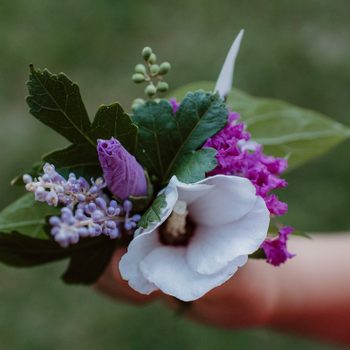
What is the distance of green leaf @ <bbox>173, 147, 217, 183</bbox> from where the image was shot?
0.54 metres

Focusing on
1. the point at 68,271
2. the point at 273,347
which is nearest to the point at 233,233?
the point at 68,271

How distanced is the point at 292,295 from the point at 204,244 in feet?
1.60

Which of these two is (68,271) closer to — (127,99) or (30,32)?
(127,99)

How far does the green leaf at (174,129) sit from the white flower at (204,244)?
0.04 meters

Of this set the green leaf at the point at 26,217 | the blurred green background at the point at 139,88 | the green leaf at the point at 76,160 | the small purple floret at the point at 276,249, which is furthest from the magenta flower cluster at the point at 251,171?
the blurred green background at the point at 139,88

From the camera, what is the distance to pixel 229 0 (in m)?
2.18

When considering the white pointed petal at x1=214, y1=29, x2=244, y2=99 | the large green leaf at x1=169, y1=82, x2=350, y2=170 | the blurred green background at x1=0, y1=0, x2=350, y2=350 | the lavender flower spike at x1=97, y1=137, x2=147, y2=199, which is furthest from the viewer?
the blurred green background at x1=0, y1=0, x2=350, y2=350

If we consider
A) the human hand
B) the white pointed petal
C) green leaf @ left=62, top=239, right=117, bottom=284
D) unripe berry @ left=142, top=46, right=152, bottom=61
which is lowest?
the human hand

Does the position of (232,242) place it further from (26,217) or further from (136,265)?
(26,217)

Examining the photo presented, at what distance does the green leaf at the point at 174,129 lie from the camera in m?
0.58

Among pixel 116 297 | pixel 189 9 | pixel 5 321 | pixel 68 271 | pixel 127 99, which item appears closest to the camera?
pixel 68 271

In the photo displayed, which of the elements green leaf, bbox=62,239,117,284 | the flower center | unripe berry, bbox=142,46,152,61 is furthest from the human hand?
unripe berry, bbox=142,46,152,61

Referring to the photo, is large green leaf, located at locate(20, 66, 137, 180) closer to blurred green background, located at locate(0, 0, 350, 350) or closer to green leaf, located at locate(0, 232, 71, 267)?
green leaf, located at locate(0, 232, 71, 267)

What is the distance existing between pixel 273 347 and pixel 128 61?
972 millimetres
